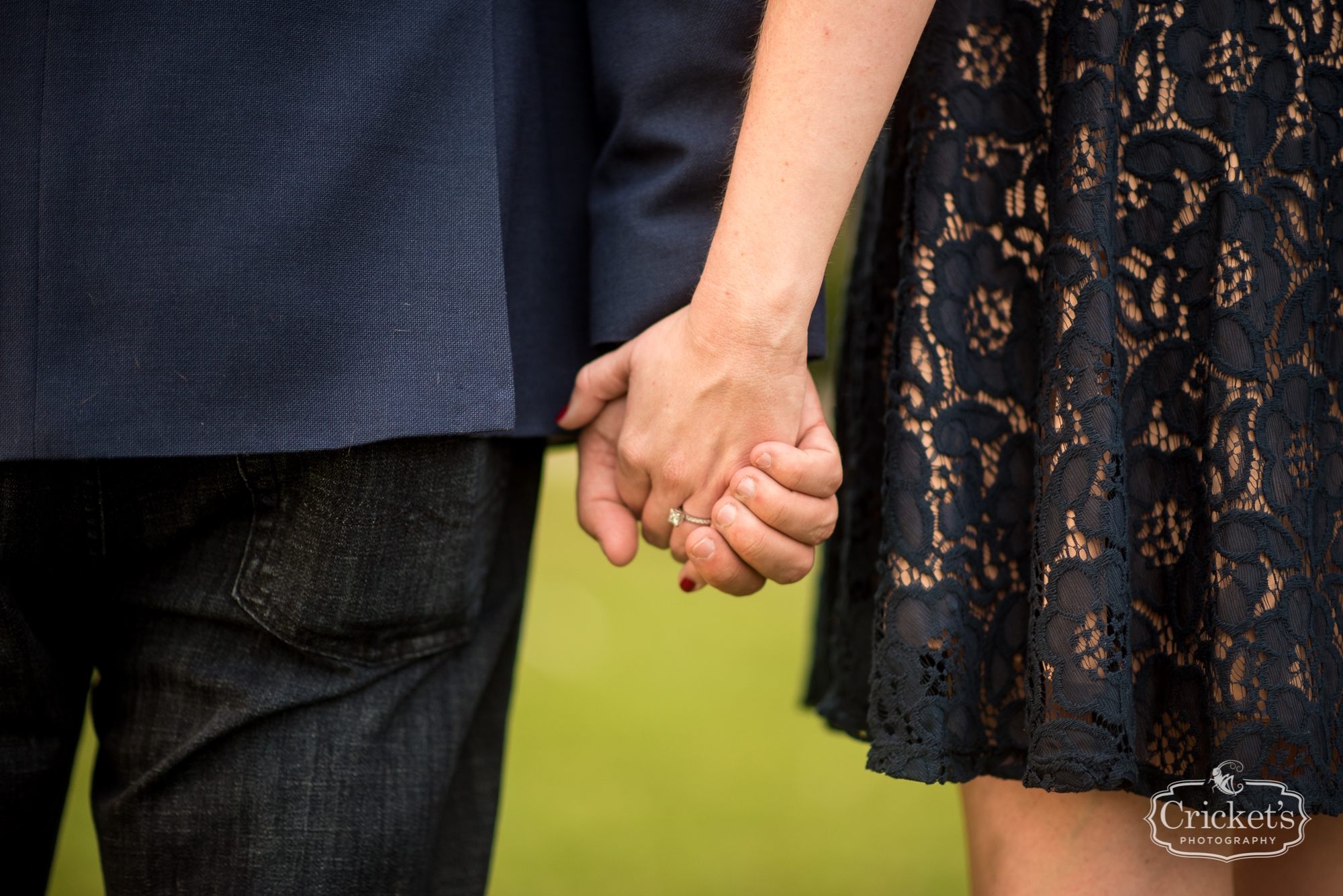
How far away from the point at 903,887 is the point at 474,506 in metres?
1.62

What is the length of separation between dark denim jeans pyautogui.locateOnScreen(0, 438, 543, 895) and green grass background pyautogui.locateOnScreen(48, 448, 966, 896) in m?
0.35

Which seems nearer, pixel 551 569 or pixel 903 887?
pixel 903 887

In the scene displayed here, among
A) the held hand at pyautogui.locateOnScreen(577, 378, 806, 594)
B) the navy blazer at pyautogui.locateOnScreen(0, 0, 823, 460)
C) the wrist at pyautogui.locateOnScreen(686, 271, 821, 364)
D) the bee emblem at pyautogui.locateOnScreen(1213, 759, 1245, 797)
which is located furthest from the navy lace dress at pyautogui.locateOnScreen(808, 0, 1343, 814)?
the navy blazer at pyautogui.locateOnScreen(0, 0, 823, 460)

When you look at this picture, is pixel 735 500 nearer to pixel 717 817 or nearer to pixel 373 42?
pixel 373 42

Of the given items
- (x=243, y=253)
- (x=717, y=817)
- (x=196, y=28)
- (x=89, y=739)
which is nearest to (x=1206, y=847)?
(x=243, y=253)

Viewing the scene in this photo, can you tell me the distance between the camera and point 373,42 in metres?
0.63

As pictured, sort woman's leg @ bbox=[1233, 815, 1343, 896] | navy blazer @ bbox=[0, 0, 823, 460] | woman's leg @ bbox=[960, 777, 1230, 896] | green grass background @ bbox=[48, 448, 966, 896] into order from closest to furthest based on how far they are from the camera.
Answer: navy blazer @ bbox=[0, 0, 823, 460] < woman's leg @ bbox=[960, 777, 1230, 896] < woman's leg @ bbox=[1233, 815, 1343, 896] < green grass background @ bbox=[48, 448, 966, 896]

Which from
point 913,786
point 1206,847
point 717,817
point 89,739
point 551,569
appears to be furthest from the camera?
point 551,569

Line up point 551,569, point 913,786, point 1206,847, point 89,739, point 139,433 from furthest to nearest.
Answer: point 551,569 → point 89,739 → point 913,786 → point 1206,847 → point 139,433

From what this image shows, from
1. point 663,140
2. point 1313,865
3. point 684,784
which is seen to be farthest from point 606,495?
point 684,784

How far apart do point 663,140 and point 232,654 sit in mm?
564

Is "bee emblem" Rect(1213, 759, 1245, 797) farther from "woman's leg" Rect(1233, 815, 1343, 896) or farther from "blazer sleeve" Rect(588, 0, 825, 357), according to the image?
"blazer sleeve" Rect(588, 0, 825, 357)

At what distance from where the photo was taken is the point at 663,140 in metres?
0.79

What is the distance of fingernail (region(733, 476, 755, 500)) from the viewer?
74cm
